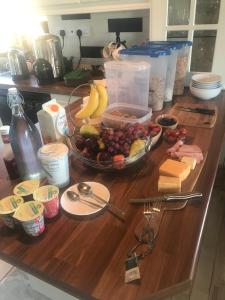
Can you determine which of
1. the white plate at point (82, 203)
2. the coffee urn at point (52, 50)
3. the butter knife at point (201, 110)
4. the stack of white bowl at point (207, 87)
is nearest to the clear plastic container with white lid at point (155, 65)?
the butter knife at point (201, 110)

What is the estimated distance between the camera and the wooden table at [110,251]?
523 mm

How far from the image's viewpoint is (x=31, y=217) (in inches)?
24.2

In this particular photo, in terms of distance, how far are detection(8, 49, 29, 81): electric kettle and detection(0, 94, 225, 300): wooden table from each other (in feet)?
→ 5.13

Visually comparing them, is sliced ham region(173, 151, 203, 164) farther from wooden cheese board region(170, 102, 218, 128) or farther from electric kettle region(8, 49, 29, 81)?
electric kettle region(8, 49, 29, 81)

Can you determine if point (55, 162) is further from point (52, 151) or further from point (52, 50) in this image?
point (52, 50)

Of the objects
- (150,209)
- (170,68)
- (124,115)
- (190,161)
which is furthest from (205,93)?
(150,209)

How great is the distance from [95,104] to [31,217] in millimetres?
658

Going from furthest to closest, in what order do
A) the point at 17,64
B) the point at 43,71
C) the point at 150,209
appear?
the point at 17,64, the point at 43,71, the point at 150,209

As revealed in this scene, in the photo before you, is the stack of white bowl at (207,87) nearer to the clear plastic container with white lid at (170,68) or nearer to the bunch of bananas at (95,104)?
the clear plastic container with white lid at (170,68)

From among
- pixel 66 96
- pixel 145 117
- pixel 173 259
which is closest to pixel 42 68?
pixel 66 96

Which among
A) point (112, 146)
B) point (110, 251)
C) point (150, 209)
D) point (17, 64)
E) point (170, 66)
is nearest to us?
point (110, 251)

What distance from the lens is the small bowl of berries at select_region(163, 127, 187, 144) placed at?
103 cm

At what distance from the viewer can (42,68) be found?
1864 millimetres

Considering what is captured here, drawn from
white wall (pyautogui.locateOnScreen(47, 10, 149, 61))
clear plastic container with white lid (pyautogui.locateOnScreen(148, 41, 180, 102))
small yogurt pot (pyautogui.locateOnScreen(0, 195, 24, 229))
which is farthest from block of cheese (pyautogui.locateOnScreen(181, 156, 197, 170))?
white wall (pyautogui.locateOnScreen(47, 10, 149, 61))
